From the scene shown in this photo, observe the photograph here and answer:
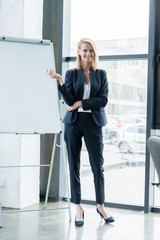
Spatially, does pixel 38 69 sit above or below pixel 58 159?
above

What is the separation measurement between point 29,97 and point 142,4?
5.25ft

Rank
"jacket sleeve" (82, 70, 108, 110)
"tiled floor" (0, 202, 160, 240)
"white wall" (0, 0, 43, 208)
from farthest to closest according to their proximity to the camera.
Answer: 1. "white wall" (0, 0, 43, 208)
2. "jacket sleeve" (82, 70, 108, 110)
3. "tiled floor" (0, 202, 160, 240)

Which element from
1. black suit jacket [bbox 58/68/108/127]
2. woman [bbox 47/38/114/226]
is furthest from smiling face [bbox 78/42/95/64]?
black suit jacket [bbox 58/68/108/127]

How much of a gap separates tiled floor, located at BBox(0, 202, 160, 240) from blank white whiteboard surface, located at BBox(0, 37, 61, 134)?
2.80 feet

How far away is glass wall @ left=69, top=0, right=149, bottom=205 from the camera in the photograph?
13.4ft

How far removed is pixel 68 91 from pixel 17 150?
96 centimetres

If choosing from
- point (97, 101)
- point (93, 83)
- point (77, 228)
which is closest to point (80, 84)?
point (93, 83)

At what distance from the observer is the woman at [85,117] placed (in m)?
3.52

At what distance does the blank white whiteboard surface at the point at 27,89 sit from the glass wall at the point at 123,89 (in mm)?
806

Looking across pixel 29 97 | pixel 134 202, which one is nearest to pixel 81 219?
pixel 134 202

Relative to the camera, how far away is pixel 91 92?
3561 millimetres

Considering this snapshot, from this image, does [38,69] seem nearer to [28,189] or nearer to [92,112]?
[92,112]

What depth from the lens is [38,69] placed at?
3678 millimetres

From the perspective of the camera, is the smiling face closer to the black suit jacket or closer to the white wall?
the black suit jacket
